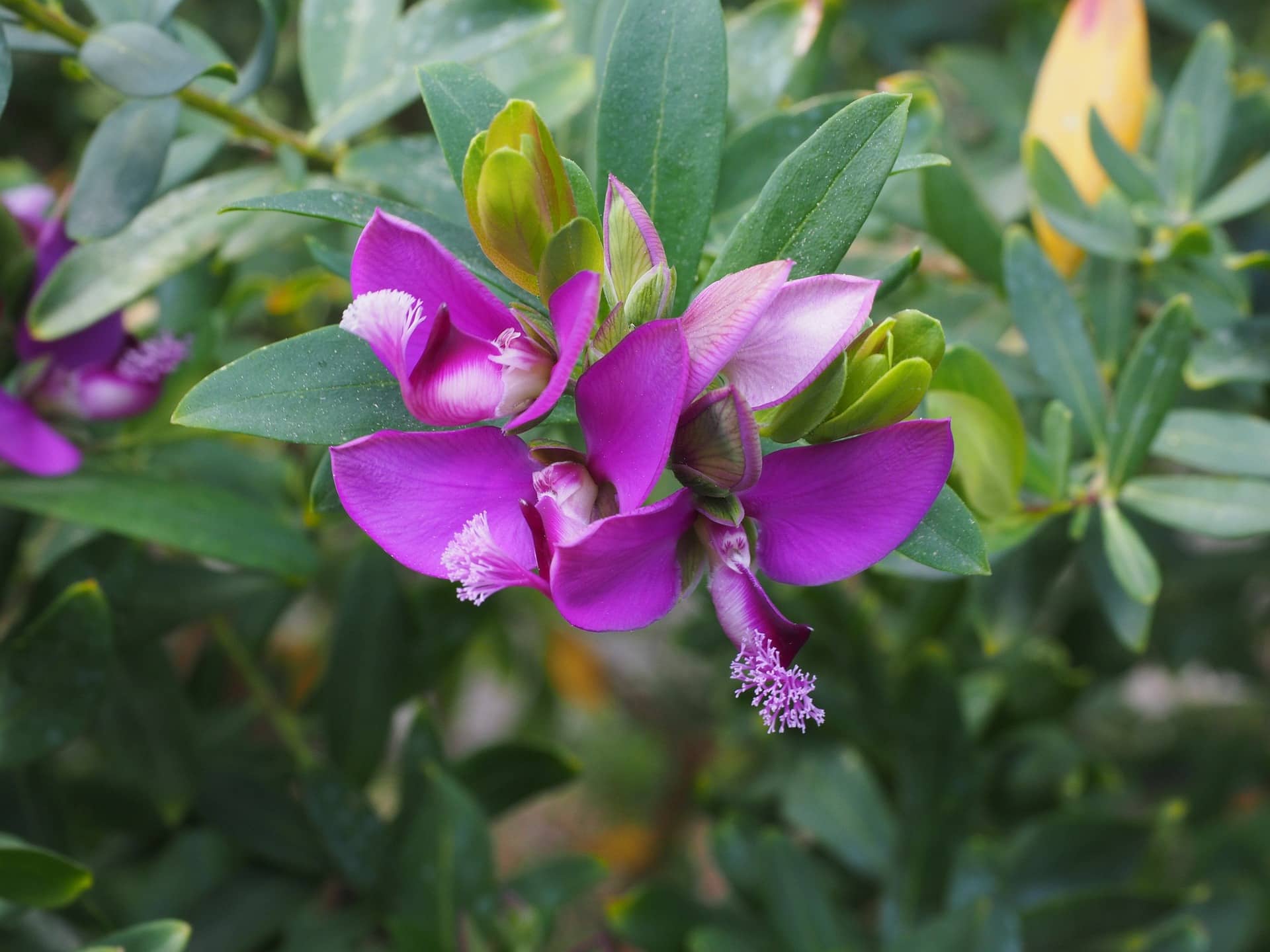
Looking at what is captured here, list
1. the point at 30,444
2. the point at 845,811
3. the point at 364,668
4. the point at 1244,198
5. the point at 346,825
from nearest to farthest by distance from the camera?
the point at 30,444 < the point at 1244,198 < the point at 346,825 < the point at 364,668 < the point at 845,811

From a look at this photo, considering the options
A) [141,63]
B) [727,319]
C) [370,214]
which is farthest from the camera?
[141,63]

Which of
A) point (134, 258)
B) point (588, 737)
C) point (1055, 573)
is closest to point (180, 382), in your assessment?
point (134, 258)

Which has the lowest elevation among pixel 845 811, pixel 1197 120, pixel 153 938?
pixel 845 811

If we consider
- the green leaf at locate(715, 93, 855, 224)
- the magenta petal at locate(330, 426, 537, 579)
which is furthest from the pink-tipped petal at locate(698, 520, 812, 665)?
the green leaf at locate(715, 93, 855, 224)

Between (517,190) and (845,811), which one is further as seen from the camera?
(845,811)

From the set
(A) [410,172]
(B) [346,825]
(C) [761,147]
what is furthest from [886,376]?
(B) [346,825]

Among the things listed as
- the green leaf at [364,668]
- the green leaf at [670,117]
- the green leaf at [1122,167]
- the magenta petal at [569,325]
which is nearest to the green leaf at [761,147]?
the green leaf at [670,117]

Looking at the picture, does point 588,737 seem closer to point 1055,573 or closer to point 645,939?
point 645,939

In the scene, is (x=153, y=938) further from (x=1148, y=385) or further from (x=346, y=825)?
(x=1148, y=385)
